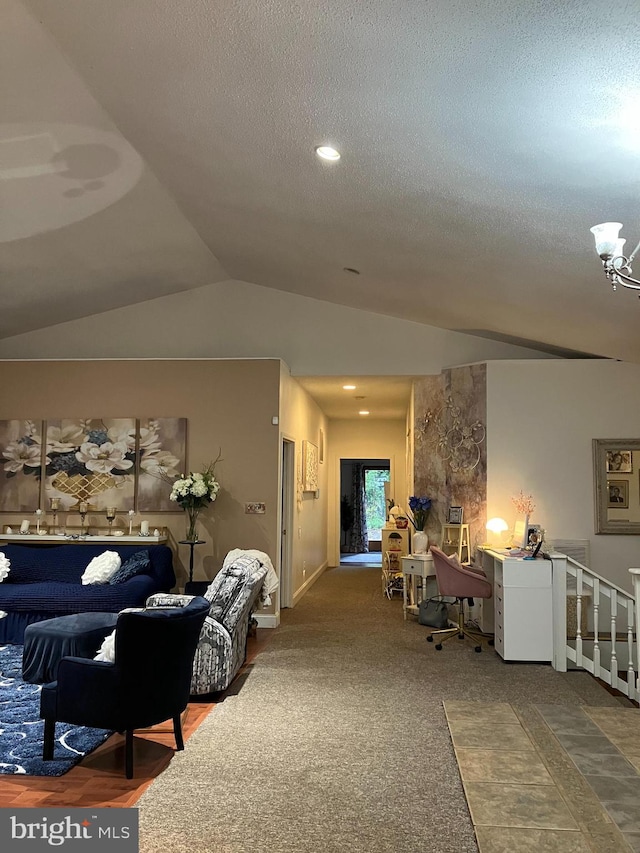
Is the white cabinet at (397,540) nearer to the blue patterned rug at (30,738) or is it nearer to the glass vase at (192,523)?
the glass vase at (192,523)

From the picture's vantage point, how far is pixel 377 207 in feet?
16.3

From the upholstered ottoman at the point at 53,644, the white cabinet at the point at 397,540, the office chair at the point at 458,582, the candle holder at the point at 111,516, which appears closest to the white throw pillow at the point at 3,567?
the candle holder at the point at 111,516

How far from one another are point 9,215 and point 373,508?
38.1 ft

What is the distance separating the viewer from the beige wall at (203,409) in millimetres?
7371

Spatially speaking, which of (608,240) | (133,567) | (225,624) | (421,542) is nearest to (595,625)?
(421,542)

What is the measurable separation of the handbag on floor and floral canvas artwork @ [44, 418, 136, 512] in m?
3.30

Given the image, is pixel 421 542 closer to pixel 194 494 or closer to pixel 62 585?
pixel 194 494

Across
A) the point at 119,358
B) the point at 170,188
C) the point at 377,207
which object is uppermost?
the point at 170,188

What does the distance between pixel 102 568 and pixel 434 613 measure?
11.0 ft

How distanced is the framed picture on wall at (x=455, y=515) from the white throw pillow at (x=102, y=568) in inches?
137

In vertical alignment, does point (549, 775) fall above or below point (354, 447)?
below

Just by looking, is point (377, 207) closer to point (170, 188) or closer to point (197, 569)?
point (170, 188)

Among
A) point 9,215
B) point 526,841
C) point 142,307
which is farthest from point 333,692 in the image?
point 142,307

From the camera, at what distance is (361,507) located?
15.7 m
